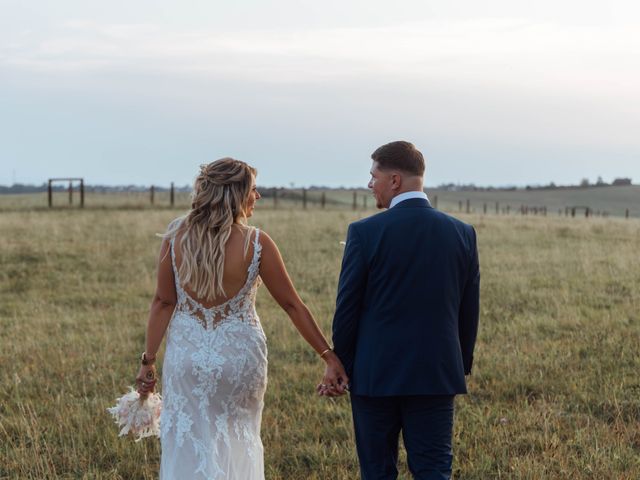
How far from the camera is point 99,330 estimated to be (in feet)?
36.7

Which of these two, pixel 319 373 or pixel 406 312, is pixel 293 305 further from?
pixel 319 373

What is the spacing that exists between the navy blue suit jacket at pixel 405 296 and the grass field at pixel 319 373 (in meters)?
1.82

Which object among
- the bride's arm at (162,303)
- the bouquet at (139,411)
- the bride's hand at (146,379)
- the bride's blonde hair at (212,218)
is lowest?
the bouquet at (139,411)

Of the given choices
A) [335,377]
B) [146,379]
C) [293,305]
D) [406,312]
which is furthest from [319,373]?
[406,312]

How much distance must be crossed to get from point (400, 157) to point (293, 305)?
3.54ft

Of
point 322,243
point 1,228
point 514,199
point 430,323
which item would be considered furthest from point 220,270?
point 514,199

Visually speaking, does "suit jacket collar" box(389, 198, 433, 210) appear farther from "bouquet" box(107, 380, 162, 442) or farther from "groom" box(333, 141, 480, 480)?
"bouquet" box(107, 380, 162, 442)

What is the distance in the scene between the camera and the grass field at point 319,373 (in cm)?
593

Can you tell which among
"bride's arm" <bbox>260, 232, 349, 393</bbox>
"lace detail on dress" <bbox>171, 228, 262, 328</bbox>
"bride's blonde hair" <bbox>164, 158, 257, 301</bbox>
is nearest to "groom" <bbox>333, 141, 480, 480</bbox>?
"bride's arm" <bbox>260, 232, 349, 393</bbox>

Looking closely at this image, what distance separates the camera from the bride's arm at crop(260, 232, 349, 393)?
4.34 metres

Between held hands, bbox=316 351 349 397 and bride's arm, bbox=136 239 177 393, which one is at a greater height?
bride's arm, bbox=136 239 177 393

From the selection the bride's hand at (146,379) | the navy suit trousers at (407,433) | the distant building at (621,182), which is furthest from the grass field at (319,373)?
the distant building at (621,182)

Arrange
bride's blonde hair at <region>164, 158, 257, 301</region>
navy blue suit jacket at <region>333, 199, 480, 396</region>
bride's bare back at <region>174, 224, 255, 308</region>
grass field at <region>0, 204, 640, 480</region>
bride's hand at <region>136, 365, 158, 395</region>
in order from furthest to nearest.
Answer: grass field at <region>0, 204, 640, 480</region> < bride's hand at <region>136, 365, 158, 395</region> < bride's bare back at <region>174, 224, 255, 308</region> < bride's blonde hair at <region>164, 158, 257, 301</region> < navy blue suit jacket at <region>333, 199, 480, 396</region>

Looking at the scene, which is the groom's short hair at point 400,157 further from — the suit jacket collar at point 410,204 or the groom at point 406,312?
the suit jacket collar at point 410,204
